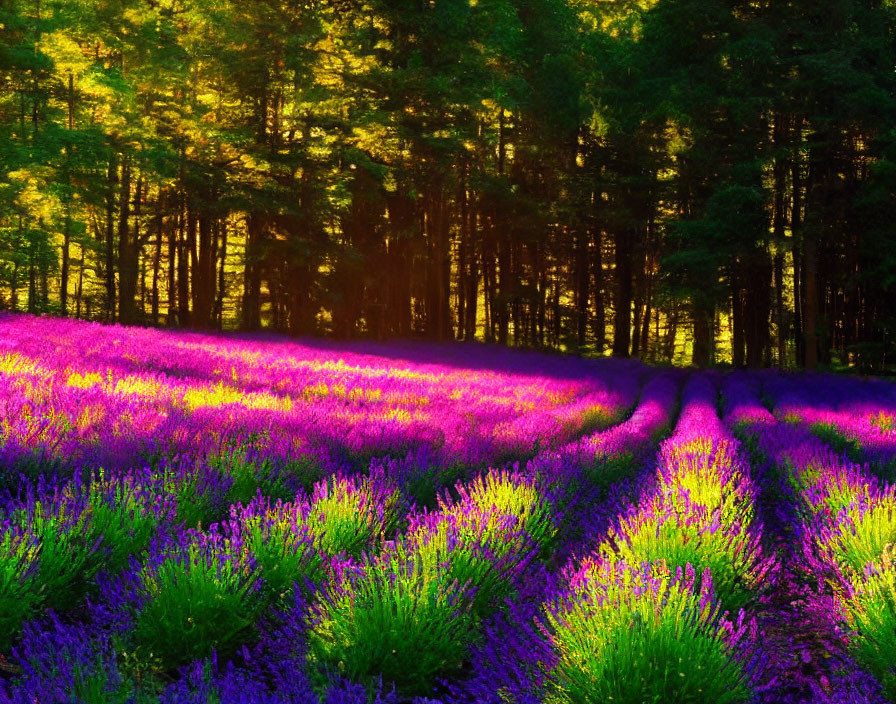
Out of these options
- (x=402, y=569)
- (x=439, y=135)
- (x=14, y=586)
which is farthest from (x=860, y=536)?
(x=439, y=135)

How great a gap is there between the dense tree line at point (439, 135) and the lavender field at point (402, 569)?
20151mm

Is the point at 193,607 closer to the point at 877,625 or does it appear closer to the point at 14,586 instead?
the point at 14,586

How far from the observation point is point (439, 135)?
2486 centimetres

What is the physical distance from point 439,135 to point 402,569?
24198 millimetres

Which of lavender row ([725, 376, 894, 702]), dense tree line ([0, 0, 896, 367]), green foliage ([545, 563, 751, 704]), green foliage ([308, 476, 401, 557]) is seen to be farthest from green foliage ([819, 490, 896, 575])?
dense tree line ([0, 0, 896, 367])

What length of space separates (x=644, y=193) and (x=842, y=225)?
8286mm

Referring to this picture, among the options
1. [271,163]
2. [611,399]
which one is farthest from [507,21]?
[611,399]

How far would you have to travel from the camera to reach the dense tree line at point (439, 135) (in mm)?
23328

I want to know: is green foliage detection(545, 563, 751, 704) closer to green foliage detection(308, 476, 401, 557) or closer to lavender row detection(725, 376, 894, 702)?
lavender row detection(725, 376, 894, 702)

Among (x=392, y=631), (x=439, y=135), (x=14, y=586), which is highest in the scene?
(x=439, y=135)

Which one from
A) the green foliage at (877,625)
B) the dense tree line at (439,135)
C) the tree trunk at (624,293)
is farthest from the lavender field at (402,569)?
the tree trunk at (624,293)

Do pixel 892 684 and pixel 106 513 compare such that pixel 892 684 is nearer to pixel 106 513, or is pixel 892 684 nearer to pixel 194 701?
pixel 194 701

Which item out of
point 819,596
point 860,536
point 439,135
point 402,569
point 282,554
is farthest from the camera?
point 439,135

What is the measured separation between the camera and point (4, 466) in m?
3.41
